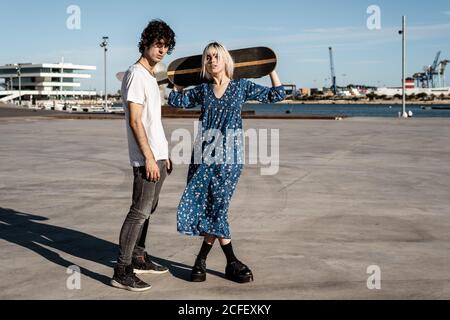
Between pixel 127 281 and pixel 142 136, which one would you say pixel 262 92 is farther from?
pixel 127 281

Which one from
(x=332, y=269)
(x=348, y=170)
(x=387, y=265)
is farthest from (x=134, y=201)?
(x=348, y=170)

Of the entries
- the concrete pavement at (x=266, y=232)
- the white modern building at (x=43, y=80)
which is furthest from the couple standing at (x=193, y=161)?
the white modern building at (x=43, y=80)

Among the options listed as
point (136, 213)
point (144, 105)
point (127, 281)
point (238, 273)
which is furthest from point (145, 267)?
point (144, 105)

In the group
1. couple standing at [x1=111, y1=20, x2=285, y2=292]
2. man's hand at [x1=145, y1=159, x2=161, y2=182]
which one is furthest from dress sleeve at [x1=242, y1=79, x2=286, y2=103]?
man's hand at [x1=145, y1=159, x2=161, y2=182]

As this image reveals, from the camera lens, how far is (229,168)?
4.39 metres

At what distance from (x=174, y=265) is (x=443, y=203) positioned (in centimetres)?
430

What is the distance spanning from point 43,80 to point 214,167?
470ft

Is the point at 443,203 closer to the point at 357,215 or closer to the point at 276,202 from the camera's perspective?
the point at 357,215

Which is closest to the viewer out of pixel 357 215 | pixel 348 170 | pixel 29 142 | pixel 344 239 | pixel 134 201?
pixel 134 201

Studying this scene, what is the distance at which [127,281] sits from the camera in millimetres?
4184

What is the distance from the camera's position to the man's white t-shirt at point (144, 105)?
13.5ft

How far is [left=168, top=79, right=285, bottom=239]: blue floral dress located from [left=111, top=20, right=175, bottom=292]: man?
0.28m

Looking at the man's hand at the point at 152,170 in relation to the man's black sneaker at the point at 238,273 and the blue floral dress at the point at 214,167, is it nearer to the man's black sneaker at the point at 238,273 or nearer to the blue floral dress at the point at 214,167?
the blue floral dress at the point at 214,167
